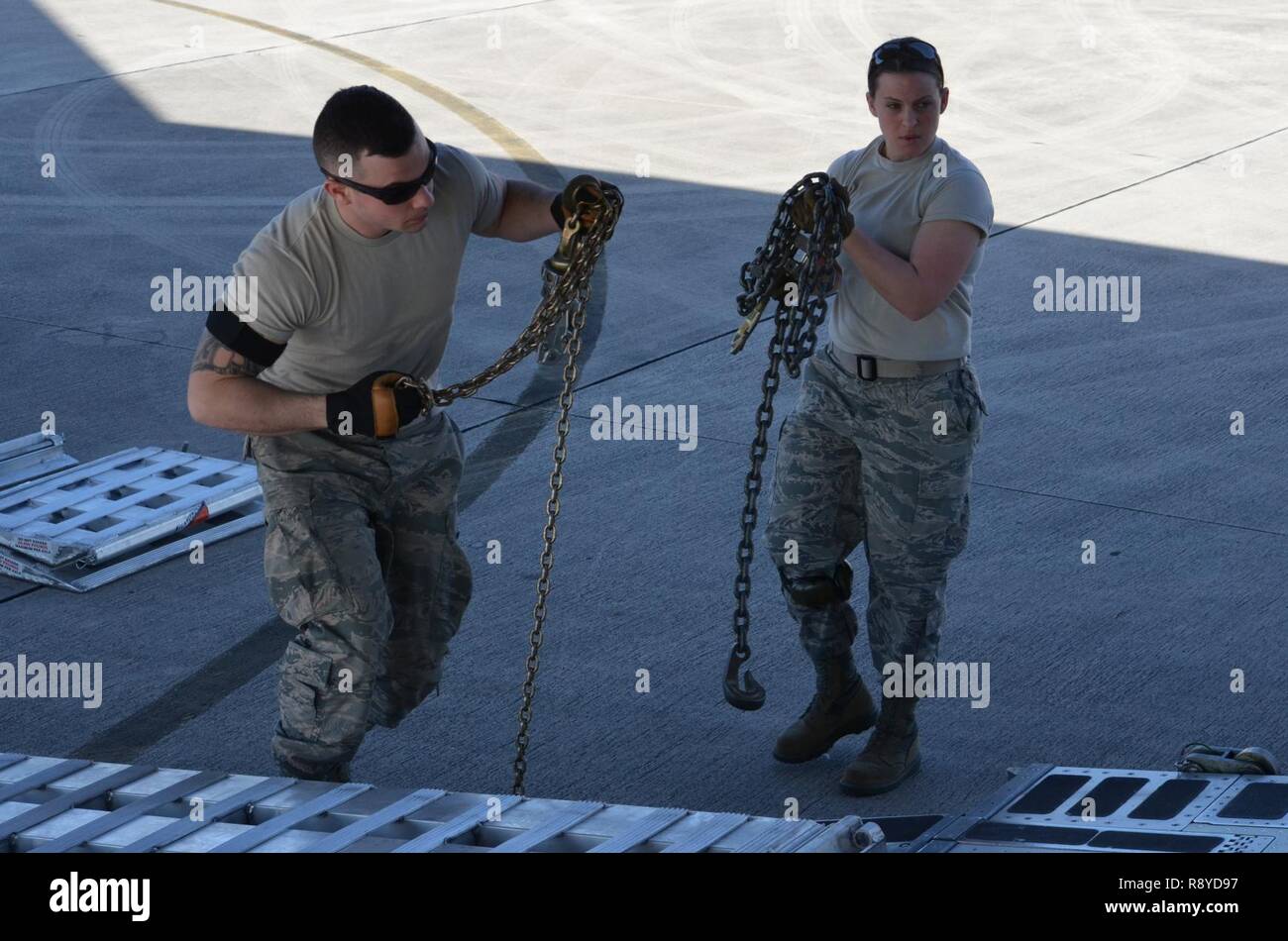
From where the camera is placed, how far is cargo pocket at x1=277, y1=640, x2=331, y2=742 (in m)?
4.33

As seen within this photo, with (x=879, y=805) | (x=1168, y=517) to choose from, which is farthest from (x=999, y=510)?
(x=879, y=805)

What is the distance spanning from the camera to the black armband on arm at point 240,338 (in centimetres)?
415

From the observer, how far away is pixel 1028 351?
8641 millimetres

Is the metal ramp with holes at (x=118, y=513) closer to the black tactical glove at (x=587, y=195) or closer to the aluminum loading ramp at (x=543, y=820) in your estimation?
the aluminum loading ramp at (x=543, y=820)

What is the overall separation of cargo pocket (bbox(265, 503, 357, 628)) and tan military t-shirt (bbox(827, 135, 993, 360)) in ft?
5.16

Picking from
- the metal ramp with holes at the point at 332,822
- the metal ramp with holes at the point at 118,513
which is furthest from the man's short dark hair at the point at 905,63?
the metal ramp with holes at the point at 118,513

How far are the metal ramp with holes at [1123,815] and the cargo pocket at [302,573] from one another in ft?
5.21

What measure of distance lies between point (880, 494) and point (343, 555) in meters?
1.52

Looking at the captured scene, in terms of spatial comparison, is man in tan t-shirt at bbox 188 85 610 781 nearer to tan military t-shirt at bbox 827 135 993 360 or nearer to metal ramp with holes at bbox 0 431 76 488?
tan military t-shirt at bbox 827 135 993 360

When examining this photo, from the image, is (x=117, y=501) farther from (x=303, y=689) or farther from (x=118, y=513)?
(x=303, y=689)

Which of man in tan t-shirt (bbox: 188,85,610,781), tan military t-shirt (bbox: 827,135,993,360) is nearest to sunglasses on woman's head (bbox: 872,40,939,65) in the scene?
tan military t-shirt (bbox: 827,135,993,360)

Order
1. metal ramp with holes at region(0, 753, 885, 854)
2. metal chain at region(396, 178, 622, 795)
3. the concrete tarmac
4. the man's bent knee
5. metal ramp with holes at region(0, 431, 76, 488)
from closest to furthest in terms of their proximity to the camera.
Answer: metal ramp with holes at region(0, 753, 885, 854), metal chain at region(396, 178, 622, 795), the man's bent knee, the concrete tarmac, metal ramp with holes at region(0, 431, 76, 488)

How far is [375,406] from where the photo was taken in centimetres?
406
